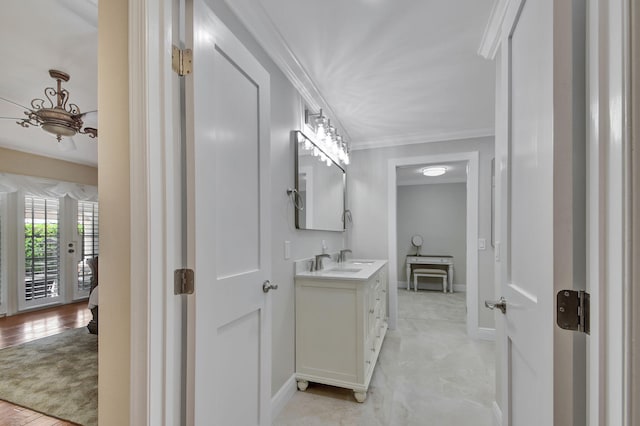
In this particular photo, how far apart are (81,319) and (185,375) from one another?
4301 millimetres

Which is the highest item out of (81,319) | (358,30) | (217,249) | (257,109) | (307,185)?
(358,30)

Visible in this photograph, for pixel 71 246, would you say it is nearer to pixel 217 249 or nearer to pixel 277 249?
pixel 277 249

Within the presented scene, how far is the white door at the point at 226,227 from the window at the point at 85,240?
5.32m

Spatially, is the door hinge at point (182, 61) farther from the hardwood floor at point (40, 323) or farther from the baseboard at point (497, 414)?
the hardwood floor at point (40, 323)

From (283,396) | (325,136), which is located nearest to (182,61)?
(325,136)

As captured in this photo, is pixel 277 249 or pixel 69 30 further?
pixel 277 249

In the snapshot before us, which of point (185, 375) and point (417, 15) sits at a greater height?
point (417, 15)

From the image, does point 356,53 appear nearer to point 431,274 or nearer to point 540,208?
point 540,208

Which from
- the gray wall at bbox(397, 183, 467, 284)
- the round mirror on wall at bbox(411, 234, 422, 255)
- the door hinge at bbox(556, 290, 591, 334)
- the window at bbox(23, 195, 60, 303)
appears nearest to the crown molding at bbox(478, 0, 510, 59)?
the door hinge at bbox(556, 290, 591, 334)

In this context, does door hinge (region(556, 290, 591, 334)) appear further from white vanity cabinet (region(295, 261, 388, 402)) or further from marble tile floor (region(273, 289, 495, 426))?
marble tile floor (region(273, 289, 495, 426))

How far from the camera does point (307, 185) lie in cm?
244

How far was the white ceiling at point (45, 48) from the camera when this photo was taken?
162 centimetres

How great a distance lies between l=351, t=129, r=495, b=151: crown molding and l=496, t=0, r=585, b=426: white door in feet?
7.69

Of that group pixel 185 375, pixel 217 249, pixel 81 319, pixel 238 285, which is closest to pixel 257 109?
pixel 217 249
